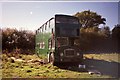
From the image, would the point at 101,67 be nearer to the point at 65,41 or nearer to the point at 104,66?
the point at 104,66

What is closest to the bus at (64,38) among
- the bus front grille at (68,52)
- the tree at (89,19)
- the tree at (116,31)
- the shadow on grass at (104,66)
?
the bus front grille at (68,52)

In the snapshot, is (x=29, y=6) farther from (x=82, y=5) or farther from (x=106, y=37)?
(x=106, y=37)

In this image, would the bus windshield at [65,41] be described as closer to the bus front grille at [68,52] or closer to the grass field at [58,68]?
the bus front grille at [68,52]

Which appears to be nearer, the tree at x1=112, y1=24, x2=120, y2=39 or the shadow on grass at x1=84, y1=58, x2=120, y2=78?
the tree at x1=112, y1=24, x2=120, y2=39

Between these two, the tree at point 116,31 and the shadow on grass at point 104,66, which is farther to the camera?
the shadow on grass at point 104,66

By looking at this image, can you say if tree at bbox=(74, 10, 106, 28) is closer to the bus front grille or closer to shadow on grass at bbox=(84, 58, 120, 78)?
the bus front grille

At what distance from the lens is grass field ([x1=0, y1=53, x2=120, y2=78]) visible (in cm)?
547

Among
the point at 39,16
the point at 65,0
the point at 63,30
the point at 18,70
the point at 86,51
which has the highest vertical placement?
the point at 65,0

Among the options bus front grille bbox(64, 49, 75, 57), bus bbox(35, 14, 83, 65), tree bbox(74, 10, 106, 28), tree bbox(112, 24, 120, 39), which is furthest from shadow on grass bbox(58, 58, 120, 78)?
tree bbox(74, 10, 106, 28)

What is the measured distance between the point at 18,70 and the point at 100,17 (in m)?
2.33

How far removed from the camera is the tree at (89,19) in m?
5.48

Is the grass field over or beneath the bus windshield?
beneath

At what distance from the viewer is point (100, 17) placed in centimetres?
550

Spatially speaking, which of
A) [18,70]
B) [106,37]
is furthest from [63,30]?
[18,70]
